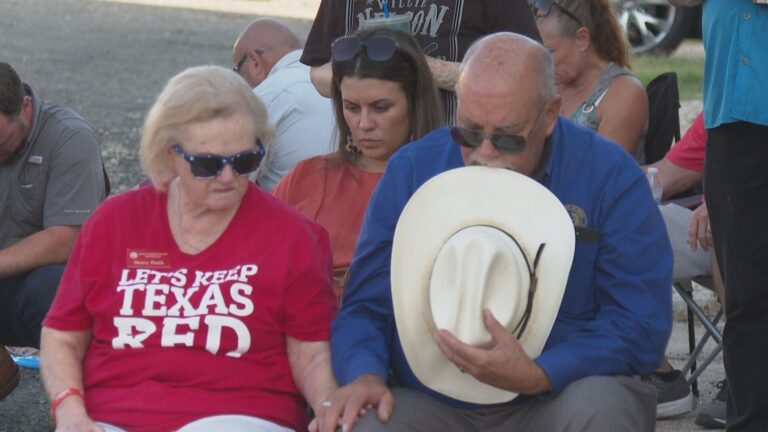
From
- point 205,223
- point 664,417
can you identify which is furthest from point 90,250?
point 664,417

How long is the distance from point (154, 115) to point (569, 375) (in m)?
1.28

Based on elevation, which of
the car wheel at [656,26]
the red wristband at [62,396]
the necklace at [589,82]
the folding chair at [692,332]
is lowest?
the car wheel at [656,26]

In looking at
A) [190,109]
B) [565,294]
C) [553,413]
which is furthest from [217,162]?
[553,413]

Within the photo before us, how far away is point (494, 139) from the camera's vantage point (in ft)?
11.0

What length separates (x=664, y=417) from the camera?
4.83 metres

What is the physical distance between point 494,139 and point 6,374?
7.69 feet

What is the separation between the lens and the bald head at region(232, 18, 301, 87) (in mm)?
6312

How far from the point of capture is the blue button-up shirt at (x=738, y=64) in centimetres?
397

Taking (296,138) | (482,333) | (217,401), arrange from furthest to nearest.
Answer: (296,138)
(217,401)
(482,333)

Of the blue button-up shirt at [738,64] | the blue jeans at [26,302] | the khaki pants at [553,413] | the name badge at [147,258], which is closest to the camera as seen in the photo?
the khaki pants at [553,413]

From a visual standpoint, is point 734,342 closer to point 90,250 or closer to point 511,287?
point 511,287

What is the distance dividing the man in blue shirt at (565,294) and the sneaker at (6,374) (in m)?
1.83

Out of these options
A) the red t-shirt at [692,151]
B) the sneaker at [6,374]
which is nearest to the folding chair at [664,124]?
the red t-shirt at [692,151]

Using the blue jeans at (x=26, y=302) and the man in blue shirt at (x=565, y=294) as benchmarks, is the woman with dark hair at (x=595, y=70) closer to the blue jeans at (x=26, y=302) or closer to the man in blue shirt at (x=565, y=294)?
the man in blue shirt at (x=565, y=294)
